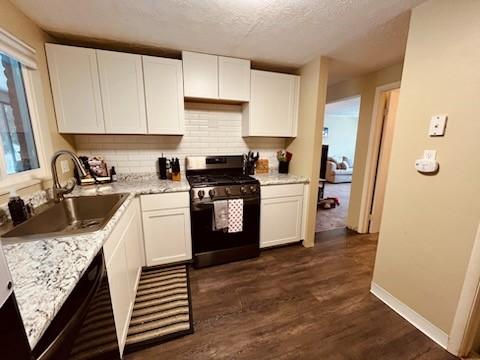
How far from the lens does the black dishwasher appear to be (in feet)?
2.03

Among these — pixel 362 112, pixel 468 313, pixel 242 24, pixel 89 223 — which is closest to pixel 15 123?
pixel 89 223

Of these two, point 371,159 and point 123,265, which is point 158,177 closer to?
point 123,265

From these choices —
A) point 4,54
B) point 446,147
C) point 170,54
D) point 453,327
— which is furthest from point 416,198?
point 4,54

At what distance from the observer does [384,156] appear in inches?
113

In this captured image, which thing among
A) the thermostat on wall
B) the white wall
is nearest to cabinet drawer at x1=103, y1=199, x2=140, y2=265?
the thermostat on wall

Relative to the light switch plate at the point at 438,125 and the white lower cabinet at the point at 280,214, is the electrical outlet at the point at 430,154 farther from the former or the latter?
the white lower cabinet at the point at 280,214

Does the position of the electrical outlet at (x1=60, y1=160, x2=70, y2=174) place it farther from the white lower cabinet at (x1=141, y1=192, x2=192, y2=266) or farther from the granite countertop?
the granite countertop

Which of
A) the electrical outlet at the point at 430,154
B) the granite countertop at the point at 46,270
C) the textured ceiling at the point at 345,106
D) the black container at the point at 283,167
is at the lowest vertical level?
the granite countertop at the point at 46,270

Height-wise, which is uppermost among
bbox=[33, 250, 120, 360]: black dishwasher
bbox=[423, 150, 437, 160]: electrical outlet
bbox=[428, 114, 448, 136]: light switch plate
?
bbox=[428, 114, 448, 136]: light switch plate

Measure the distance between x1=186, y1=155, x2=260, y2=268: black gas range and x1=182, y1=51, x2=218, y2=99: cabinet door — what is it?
741 mm

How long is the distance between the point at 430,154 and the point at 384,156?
1621 mm

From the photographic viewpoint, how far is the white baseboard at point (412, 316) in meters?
1.44

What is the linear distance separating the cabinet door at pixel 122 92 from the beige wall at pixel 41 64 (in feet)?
1.32

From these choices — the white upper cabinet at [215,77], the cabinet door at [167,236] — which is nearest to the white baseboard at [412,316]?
the cabinet door at [167,236]
